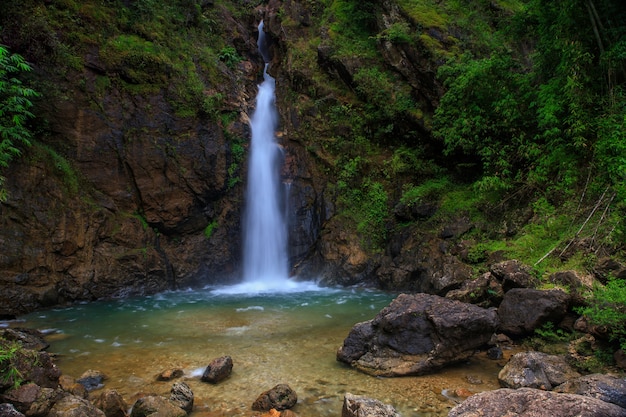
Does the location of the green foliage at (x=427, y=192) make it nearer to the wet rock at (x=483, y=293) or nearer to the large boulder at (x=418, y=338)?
the wet rock at (x=483, y=293)

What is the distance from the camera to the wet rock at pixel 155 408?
482 cm

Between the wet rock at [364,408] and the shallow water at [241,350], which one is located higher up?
the wet rock at [364,408]

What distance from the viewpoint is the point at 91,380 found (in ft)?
19.4

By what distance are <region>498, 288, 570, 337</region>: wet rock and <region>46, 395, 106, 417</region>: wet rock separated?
22.1ft

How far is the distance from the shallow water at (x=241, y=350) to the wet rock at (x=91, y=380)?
0.50ft

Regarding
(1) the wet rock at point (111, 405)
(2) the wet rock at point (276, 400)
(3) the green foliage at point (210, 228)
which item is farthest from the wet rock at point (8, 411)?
(3) the green foliage at point (210, 228)

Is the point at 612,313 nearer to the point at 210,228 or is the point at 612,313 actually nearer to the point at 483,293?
the point at 483,293

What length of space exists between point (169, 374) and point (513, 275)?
6.74 m

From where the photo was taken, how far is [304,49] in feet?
66.2

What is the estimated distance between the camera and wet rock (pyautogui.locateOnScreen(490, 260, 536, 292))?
306 inches

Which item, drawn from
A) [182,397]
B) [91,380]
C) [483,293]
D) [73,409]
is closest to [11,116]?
[91,380]

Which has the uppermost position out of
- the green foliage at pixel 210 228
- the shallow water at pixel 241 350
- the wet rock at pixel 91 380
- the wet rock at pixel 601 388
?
the green foliage at pixel 210 228

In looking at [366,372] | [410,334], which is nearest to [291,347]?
[366,372]

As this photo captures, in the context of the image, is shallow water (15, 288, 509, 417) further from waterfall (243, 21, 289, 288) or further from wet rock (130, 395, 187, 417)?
waterfall (243, 21, 289, 288)
